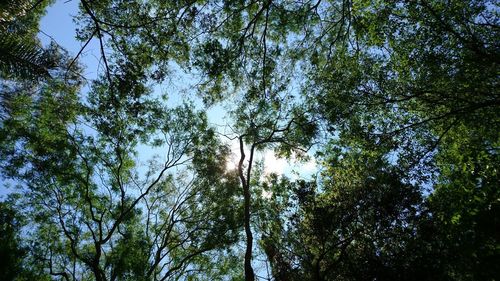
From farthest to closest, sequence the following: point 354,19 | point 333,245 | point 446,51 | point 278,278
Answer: point 278,278, point 333,245, point 354,19, point 446,51

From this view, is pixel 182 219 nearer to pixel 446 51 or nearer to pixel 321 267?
A: pixel 321 267

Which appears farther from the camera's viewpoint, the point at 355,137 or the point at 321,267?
the point at 321,267

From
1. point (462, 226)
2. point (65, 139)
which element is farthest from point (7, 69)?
point (462, 226)

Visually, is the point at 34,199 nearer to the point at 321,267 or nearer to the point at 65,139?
the point at 65,139

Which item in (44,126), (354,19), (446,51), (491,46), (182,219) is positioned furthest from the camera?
(182,219)

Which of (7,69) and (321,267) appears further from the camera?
(321,267)

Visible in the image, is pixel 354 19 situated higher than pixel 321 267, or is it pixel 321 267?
pixel 354 19

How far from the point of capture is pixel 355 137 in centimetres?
1200

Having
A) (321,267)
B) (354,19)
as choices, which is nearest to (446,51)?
(354,19)

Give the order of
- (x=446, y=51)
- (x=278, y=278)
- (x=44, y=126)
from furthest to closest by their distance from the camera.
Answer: (x=44, y=126) → (x=278, y=278) → (x=446, y=51)

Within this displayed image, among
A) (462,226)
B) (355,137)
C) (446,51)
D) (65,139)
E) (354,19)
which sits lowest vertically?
(462,226)

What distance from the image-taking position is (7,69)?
600 centimetres

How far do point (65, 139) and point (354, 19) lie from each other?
617 inches

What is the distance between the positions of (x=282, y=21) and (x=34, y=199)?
16.5 meters
